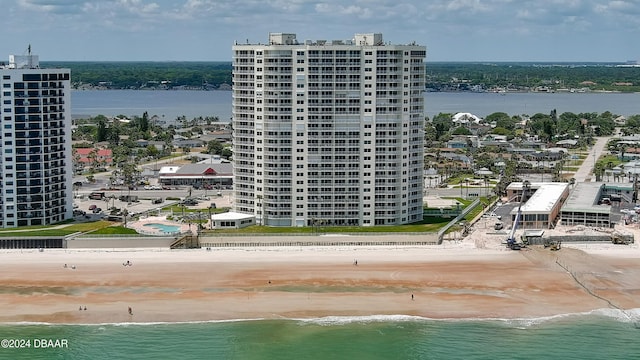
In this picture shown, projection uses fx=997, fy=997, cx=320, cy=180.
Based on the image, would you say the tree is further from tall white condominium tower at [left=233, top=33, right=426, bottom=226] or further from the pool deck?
tall white condominium tower at [left=233, top=33, right=426, bottom=226]

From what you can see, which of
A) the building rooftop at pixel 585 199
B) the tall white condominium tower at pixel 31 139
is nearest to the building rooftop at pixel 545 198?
the building rooftop at pixel 585 199

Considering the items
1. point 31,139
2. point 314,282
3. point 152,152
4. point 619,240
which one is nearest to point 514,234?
point 619,240

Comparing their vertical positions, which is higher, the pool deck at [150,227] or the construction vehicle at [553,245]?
the pool deck at [150,227]

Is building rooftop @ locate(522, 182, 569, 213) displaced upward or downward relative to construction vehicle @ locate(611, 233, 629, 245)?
upward

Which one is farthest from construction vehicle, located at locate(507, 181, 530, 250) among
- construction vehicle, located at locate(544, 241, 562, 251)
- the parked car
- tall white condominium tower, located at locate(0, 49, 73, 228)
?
tall white condominium tower, located at locate(0, 49, 73, 228)

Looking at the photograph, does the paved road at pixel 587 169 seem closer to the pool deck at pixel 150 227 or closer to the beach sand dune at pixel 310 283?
the beach sand dune at pixel 310 283
